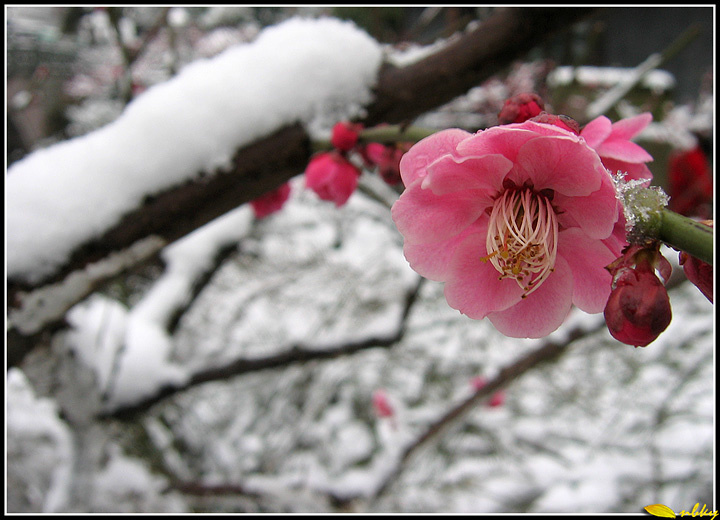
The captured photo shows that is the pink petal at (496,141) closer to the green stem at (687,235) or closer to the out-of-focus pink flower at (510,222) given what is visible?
the out-of-focus pink flower at (510,222)

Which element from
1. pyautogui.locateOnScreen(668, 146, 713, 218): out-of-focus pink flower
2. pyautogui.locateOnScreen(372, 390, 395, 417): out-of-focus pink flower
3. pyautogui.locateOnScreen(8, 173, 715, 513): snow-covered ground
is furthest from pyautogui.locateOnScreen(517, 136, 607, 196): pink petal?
pyautogui.locateOnScreen(372, 390, 395, 417): out-of-focus pink flower

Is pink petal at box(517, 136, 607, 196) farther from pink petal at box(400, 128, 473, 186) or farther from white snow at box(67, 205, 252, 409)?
white snow at box(67, 205, 252, 409)

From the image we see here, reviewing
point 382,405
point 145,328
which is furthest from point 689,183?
point 145,328

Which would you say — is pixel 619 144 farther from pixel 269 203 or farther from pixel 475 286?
pixel 269 203

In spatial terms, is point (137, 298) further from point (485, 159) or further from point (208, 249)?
point (485, 159)

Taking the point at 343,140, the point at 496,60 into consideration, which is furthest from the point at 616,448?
the point at 343,140

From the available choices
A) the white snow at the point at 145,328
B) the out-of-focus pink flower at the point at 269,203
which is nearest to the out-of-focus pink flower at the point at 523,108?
the out-of-focus pink flower at the point at 269,203
